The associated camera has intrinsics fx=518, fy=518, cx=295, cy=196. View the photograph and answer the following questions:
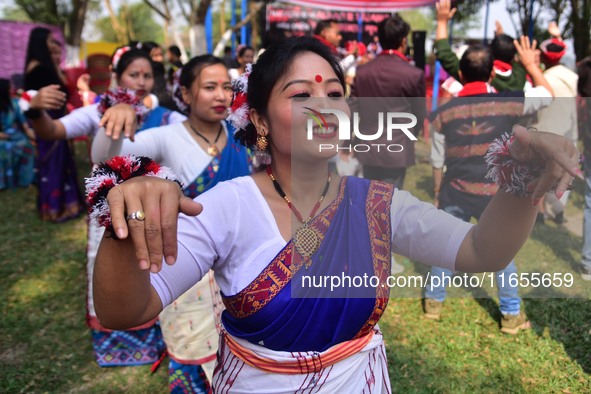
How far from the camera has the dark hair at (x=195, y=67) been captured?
2906 mm

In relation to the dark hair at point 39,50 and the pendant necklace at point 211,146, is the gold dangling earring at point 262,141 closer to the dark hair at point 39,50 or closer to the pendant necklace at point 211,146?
the pendant necklace at point 211,146

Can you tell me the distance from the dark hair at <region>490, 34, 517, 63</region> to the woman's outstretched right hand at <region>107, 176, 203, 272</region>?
12.4ft

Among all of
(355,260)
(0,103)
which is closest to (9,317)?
(355,260)

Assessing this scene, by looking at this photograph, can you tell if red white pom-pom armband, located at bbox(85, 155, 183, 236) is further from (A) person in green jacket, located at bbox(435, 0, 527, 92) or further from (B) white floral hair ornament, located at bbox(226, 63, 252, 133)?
(A) person in green jacket, located at bbox(435, 0, 527, 92)

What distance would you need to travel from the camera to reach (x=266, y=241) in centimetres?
144

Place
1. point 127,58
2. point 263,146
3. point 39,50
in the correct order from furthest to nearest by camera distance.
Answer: point 39,50
point 127,58
point 263,146

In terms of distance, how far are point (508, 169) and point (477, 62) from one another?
91.1 inches

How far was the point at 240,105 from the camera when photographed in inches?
69.4

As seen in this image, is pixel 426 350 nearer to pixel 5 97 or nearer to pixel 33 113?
pixel 33 113

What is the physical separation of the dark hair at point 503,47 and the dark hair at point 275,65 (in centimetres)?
293

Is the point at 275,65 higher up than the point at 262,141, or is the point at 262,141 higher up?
the point at 275,65

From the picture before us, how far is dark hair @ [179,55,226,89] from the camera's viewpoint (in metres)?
2.91

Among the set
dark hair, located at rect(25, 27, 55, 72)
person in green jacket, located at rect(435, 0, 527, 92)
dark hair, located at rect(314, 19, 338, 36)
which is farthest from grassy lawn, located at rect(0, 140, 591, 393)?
dark hair, located at rect(314, 19, 338, 36)

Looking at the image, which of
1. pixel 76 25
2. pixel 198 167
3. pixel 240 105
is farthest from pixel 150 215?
pixel 76 25
